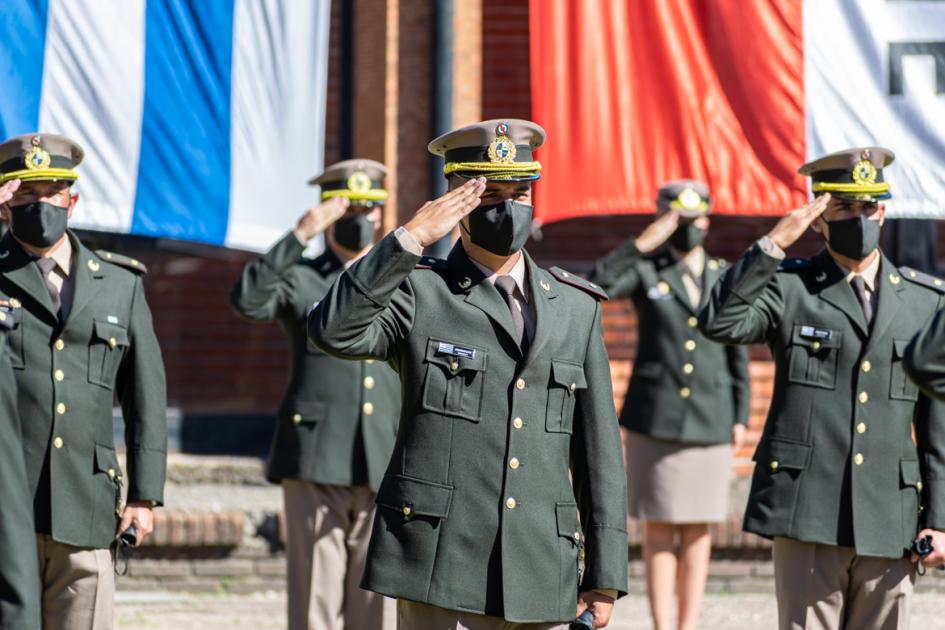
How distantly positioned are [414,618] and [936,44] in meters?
4.03

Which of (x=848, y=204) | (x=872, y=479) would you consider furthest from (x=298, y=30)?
(x=872, y=479)

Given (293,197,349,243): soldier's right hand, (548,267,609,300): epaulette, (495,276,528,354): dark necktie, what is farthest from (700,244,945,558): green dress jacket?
(293,197,349,243): soldier's right hand

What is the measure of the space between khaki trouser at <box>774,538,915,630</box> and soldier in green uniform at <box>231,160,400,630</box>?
174 centimetres

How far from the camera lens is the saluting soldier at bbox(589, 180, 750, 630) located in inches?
304

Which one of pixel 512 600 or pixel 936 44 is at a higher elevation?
pixel 936 44

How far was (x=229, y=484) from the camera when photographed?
945 centimetres

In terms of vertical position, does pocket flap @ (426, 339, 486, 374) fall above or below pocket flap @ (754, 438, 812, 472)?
above

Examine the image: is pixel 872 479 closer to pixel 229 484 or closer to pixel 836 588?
pixel 836 588

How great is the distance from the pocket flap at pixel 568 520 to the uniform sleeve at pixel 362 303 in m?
0.62

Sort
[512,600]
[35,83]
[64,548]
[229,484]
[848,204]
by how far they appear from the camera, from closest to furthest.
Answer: [512,600]
[64,548]
[848,204]
[35,83]
[229,484]

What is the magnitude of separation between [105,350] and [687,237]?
138 inches

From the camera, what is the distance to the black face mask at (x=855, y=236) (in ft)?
17.7

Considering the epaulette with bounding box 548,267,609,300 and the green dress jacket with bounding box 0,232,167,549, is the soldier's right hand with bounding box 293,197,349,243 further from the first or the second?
the epaulette with bounding box 548,267,609,300

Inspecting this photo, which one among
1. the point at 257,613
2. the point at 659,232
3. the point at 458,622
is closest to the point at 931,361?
the point at 458,622
